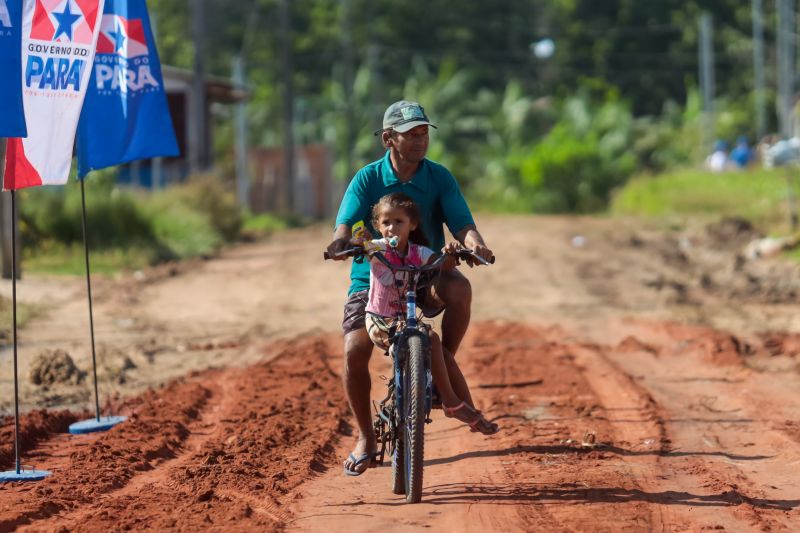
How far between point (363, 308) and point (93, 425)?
3.19 meters

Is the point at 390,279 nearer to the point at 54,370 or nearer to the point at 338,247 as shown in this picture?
the point at 338,247

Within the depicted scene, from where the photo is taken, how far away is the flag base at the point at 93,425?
915cm

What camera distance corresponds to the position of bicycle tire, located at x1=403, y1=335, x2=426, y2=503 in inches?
249

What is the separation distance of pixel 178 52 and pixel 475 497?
178 feet

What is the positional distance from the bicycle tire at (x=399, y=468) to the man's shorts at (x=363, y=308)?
2.32ft

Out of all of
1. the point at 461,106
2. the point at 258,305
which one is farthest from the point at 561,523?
the point at 461,106

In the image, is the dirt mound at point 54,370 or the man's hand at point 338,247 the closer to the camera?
the man's hand at point 338,247

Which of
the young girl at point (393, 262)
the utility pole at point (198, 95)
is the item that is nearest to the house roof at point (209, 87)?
the utility pole at point (198, 95)

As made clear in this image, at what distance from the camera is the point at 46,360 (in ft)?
37.4

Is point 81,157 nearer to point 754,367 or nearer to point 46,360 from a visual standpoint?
point 46,360

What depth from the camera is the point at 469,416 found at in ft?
23.0

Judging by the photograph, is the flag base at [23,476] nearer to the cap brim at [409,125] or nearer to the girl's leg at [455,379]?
the girl's leg at [455,379]

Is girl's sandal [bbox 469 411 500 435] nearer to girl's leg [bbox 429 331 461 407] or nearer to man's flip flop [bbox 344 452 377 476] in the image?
girl's leg [bbox 429 331 461 407]

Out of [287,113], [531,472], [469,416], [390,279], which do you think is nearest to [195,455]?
[469,416]
